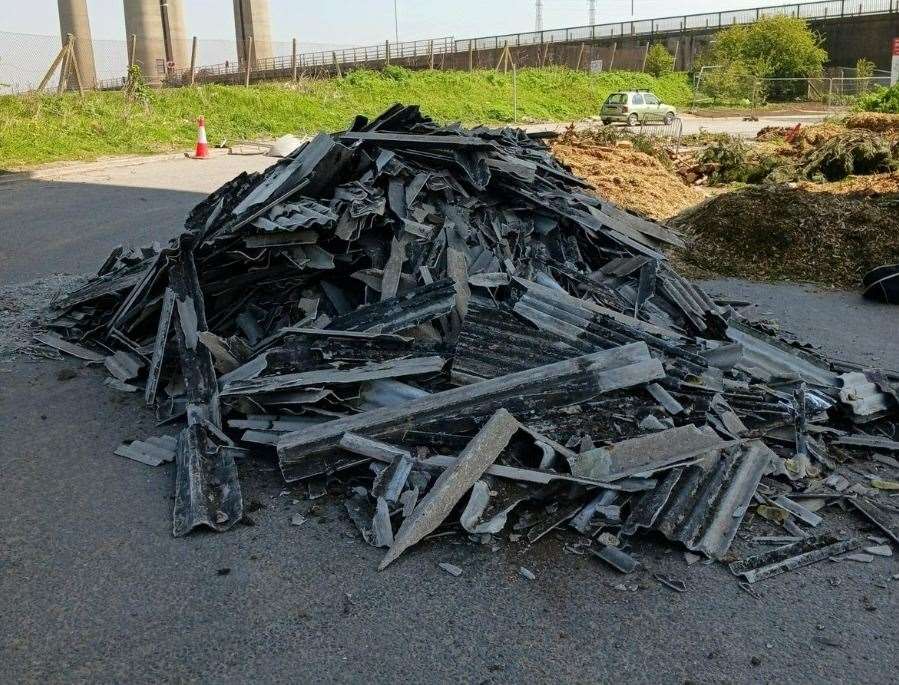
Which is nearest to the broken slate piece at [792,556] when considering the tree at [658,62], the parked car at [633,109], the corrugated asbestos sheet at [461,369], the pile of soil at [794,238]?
the corrugated asbestos sheet at [461,369]

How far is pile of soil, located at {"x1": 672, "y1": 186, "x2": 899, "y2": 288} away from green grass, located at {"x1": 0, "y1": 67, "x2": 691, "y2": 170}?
17093 millimetres

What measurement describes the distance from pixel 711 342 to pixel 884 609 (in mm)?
2738

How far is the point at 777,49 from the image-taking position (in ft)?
175

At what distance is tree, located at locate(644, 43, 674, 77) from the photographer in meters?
58.2

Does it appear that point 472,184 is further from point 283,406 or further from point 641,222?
point 283,406

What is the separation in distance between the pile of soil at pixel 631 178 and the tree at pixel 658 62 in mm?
45474

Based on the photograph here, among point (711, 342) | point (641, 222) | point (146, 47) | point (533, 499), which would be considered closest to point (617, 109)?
point (641, 222)

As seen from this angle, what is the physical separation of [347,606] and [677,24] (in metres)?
Answer: 74.2


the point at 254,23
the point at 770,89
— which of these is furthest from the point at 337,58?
the point at 770,89

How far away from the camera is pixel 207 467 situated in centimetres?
481

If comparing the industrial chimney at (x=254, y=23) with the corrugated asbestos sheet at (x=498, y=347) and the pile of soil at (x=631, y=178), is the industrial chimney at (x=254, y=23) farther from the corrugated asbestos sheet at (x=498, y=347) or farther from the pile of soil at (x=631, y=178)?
the corrugated asbestos sheet at (x=498, y=347)

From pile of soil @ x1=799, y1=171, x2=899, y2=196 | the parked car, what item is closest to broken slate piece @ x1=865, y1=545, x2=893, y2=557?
pile of soil @ x1=799, y1=171, x2=899, y2=196

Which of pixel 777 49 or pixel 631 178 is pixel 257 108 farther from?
pixel 777 49

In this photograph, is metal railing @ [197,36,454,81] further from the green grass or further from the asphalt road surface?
the asphalt road surface
